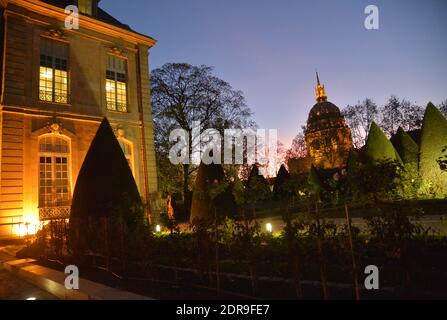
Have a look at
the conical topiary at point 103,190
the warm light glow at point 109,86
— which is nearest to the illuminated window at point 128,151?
the warm light glow at point 109,86

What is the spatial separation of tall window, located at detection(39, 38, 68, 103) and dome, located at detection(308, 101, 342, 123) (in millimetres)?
71488

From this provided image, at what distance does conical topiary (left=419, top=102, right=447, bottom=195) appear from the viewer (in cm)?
1541

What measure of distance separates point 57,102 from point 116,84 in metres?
3.70

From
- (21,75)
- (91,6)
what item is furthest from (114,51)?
(21,75)

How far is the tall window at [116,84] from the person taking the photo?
55.4 feet

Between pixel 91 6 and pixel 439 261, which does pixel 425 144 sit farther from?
pixel 91 6

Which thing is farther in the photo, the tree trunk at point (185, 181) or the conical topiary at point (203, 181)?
the tree trunk at point (185, 181)

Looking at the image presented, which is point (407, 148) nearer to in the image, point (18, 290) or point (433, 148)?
point (433, 148)

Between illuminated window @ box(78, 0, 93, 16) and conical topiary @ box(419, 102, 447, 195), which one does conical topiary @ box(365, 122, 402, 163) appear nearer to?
conical topiary @ box(419, 102, 447, 195)

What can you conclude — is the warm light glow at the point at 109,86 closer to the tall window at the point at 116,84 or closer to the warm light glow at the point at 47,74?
the tall window at the point at 116,84

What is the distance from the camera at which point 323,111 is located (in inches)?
3273

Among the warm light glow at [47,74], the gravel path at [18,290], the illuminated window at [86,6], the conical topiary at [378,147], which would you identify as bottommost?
the gravel path at [18,290]

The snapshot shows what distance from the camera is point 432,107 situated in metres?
16.5

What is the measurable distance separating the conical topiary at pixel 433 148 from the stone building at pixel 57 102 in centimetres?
1502
